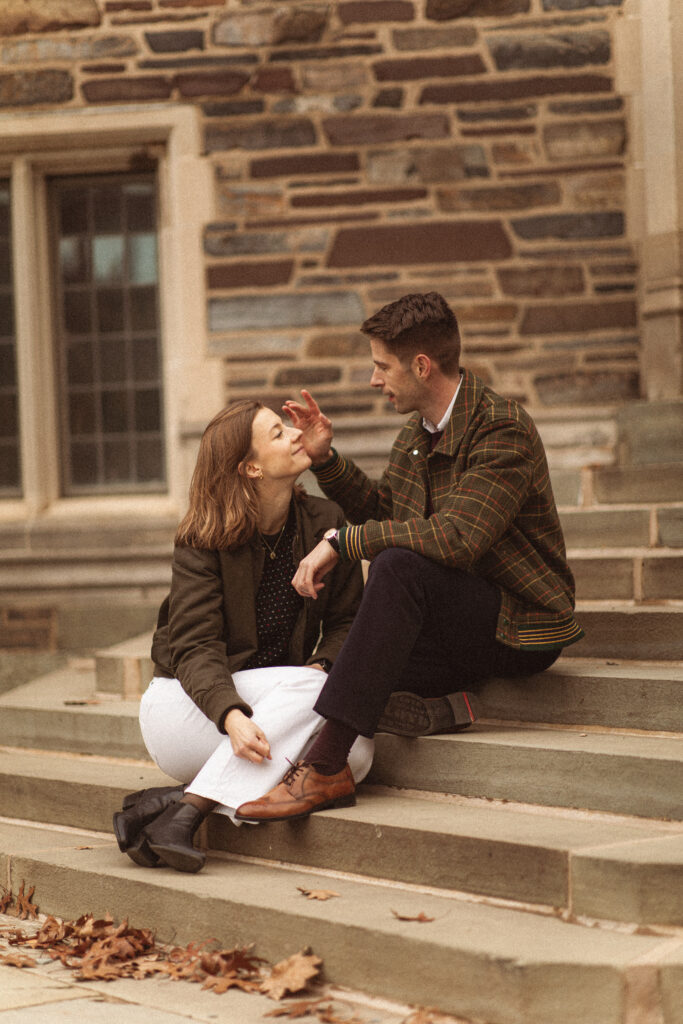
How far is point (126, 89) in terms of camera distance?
22.3ft

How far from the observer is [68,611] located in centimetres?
684

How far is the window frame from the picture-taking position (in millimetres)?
6781

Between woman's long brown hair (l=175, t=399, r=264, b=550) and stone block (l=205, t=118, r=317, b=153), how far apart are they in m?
3.47

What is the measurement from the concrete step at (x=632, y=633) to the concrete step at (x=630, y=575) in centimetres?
21

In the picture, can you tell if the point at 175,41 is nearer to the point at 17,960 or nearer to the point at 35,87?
the point at 35,87

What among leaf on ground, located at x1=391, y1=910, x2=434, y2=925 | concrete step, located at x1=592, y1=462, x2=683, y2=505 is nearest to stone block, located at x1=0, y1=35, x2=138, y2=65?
concrete step, located at x1=592, y1=462, x2=683, y2=505

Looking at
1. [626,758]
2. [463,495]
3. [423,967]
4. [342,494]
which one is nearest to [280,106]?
[342,494]

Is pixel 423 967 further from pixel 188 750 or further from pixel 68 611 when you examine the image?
pixel 68 611

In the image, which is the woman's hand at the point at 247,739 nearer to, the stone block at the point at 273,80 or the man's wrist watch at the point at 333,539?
the man's wrist watch at the point at 333,539

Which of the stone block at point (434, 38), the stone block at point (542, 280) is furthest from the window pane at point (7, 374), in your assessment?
the stone block at point (542, 280)

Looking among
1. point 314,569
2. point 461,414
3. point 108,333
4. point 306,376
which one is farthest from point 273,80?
point 314,569

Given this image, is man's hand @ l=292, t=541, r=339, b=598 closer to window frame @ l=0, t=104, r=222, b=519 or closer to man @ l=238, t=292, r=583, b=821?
man @ l=238, t=292, r=583, b=821

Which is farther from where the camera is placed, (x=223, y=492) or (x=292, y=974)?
(x=223, y=492)

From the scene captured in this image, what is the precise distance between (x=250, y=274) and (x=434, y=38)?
1.58 meters
